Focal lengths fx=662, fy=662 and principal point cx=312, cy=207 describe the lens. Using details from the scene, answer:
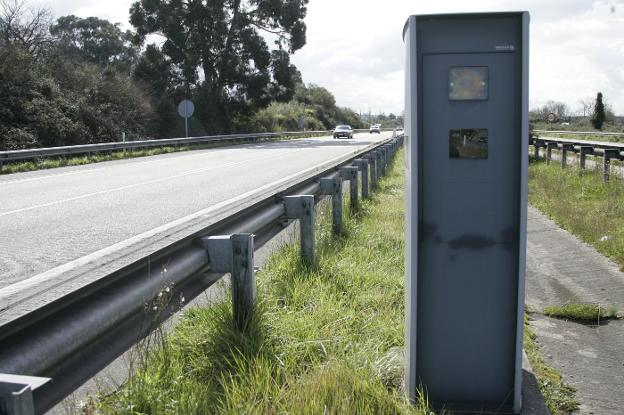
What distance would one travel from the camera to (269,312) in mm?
4066

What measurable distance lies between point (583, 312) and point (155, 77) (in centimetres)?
4428

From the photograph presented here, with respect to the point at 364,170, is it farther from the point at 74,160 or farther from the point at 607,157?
the point at 74,160

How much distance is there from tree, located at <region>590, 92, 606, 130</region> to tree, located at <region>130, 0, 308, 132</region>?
1727 inches

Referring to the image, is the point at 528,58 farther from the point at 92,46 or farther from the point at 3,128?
the point at 92,46

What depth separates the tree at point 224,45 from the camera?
46.7 meters

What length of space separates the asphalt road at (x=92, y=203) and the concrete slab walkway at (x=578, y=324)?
13.8ft

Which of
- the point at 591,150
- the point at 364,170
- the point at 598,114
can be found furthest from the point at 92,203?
the point at 598,114

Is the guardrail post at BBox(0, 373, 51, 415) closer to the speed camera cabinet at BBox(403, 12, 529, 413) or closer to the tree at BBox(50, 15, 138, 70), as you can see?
Answer: the speed camera cabinet at BBox(403, 12, 529, 413)

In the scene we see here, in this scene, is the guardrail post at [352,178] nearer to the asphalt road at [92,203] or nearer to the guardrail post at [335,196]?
the guardrail post at [335,196]

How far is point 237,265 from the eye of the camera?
3510mm

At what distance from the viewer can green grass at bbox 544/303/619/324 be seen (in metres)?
4.86

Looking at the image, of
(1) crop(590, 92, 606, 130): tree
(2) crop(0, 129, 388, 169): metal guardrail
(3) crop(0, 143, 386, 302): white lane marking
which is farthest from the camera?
(1) crop(590, 92, 606, 130): tree

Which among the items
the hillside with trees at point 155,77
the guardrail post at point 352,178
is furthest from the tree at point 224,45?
the guardrail post at point 352,178

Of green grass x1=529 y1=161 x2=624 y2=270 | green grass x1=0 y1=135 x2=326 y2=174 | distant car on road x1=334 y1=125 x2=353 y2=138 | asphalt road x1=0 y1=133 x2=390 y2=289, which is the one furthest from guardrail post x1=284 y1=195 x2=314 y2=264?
distant car on road x1=334 y1=125 x2=353 y2=138
